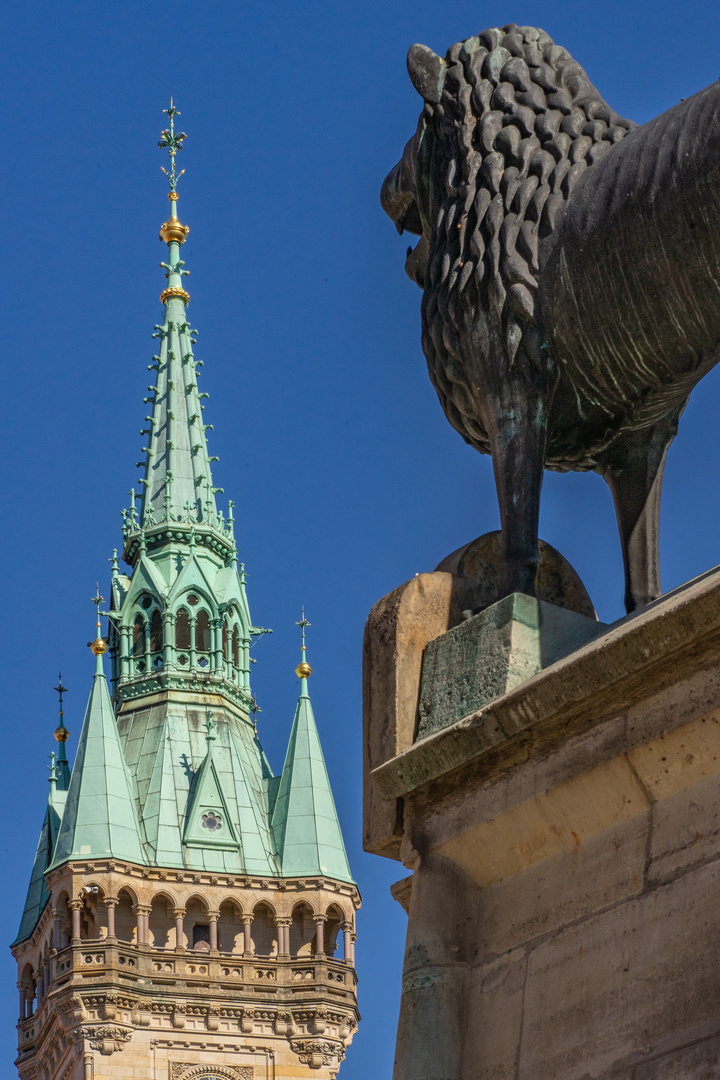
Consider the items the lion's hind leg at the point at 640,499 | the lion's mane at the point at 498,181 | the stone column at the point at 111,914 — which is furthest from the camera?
the stone column at the point at 111,914

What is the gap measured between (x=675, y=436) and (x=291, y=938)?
72364mm

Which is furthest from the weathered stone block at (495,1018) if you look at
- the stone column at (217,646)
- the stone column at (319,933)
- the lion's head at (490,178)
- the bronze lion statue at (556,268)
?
the stone column at (217,646)

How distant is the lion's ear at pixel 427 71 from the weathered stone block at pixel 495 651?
2240mm

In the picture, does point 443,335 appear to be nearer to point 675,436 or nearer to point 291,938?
point 675,436

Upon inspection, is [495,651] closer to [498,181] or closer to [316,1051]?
[498,181]

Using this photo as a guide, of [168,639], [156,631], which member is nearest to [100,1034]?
[168,639]

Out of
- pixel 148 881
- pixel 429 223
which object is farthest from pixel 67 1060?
pixel 429 223

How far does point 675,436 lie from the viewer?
9.80 metres

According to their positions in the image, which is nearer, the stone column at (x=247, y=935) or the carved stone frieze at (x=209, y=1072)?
the carved stone frieze at (x=209, y=1072)

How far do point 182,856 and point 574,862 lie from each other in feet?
243

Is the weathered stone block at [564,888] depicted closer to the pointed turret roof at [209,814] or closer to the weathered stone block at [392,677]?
the weathered stone block at [392,677]

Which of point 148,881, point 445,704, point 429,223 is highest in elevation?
point 148,881

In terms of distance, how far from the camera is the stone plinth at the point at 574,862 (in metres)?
7.81

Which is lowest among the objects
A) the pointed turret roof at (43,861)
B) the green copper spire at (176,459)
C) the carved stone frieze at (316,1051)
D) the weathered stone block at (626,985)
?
the weathered stone block at (626,985)
